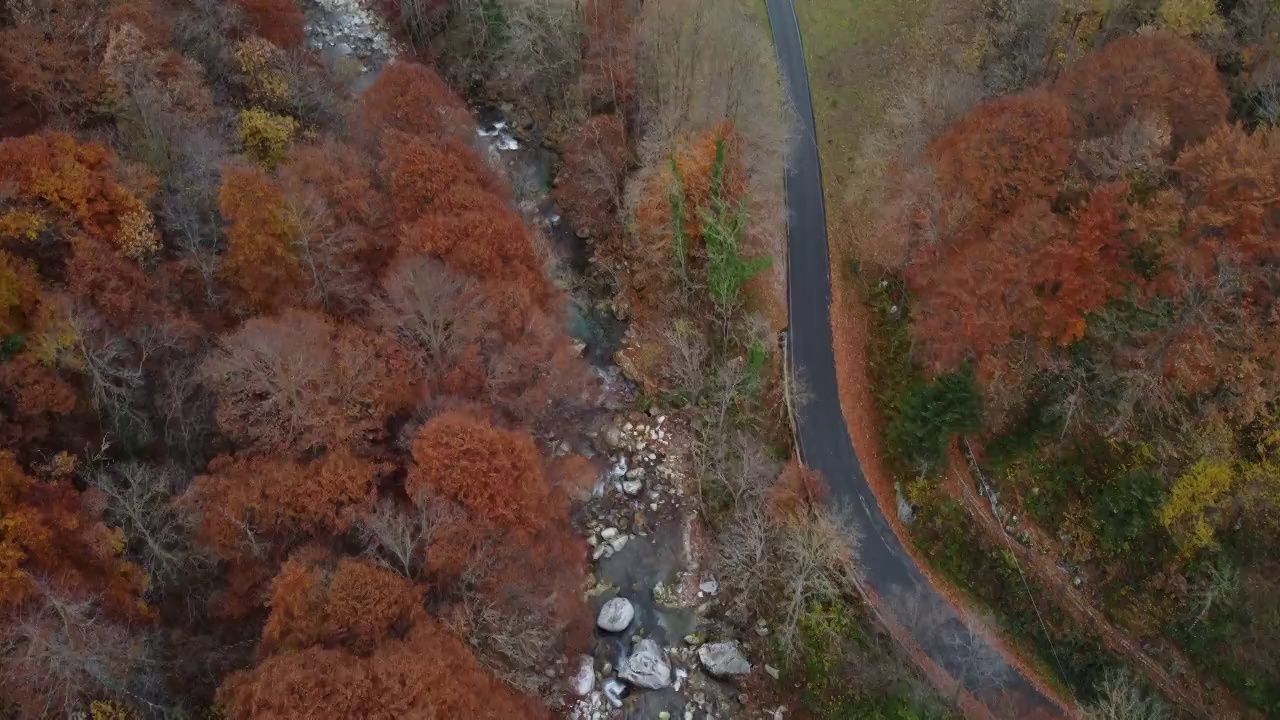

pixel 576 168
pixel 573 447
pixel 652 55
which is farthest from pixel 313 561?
pixel 652 55

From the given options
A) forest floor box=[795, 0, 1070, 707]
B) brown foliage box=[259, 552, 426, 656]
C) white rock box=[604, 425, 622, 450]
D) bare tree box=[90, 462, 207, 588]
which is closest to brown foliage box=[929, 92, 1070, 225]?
forest floor box=[795, 0, 1070, 707]

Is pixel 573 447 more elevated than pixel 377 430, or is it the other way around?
pixel 377 430

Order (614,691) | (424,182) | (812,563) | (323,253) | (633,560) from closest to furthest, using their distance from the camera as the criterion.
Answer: (812,563) → (614,691) → (323,253) → (424,182) → (633,560)

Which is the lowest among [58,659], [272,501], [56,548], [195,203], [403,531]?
[403,531]

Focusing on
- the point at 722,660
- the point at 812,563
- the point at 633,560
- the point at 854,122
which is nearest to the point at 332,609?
the point at 633,560

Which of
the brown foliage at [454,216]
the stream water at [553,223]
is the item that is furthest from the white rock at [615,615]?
the brown foliage at [454,216]

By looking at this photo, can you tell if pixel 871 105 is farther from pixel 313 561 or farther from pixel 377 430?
pixel 313 561

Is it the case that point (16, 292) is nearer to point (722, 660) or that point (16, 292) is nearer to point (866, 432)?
point (722, 660)
